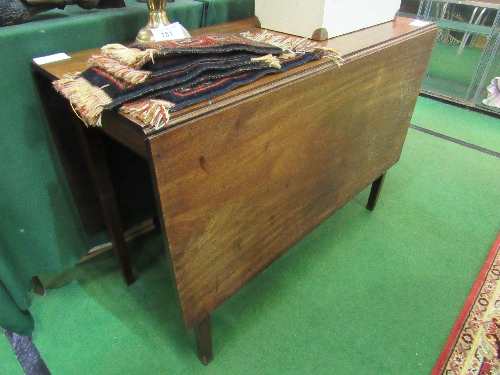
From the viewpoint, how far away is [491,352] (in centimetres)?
111

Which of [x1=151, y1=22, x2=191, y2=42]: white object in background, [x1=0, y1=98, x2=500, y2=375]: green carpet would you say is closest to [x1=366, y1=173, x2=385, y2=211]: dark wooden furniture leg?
[x1=0, y1=98, x2=500, y2=375]: green carpet

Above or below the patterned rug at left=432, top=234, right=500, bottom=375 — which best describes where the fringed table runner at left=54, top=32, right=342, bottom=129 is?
above

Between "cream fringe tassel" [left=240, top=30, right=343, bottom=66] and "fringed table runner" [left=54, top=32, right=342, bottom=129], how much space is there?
7cm

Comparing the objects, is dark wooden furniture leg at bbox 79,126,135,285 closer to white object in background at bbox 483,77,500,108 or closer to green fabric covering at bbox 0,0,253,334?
green fabric covering at bbox 0,0,253,334

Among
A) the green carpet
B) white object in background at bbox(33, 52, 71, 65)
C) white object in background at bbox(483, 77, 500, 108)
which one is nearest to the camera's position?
white object in background at bbox(33, 52, 71, 65)

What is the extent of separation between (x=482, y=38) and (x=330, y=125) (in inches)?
105

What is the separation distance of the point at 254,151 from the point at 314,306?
0.69 m

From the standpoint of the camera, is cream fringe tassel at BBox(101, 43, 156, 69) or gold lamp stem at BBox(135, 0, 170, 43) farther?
gold lamp stem at BBox(135, 0, 170, 43)

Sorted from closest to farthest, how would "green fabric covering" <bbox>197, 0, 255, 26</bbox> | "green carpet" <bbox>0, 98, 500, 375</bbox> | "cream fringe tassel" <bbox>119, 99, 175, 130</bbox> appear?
"cream fringe tassel" <bbox>119, 99, 175, 130</bbox> < "green carpet" <bbox>0, 98, 500, 375</bbox> < "green fabric covering" <bbox>197, 0, 255, 26</bbox>

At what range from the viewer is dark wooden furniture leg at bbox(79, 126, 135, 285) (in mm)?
974

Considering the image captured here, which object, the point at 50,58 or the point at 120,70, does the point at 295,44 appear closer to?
the point at 120,70

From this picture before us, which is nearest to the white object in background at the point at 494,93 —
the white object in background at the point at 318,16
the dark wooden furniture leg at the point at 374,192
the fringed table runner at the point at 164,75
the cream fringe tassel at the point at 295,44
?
the dark wooden furniture leg at the point at 374,192

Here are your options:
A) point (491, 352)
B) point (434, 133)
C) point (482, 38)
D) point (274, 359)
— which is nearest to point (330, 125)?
point (274, 359)

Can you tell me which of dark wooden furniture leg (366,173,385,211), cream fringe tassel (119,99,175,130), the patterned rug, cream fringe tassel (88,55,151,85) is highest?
cream fringe tassel (88,55,151,85)
